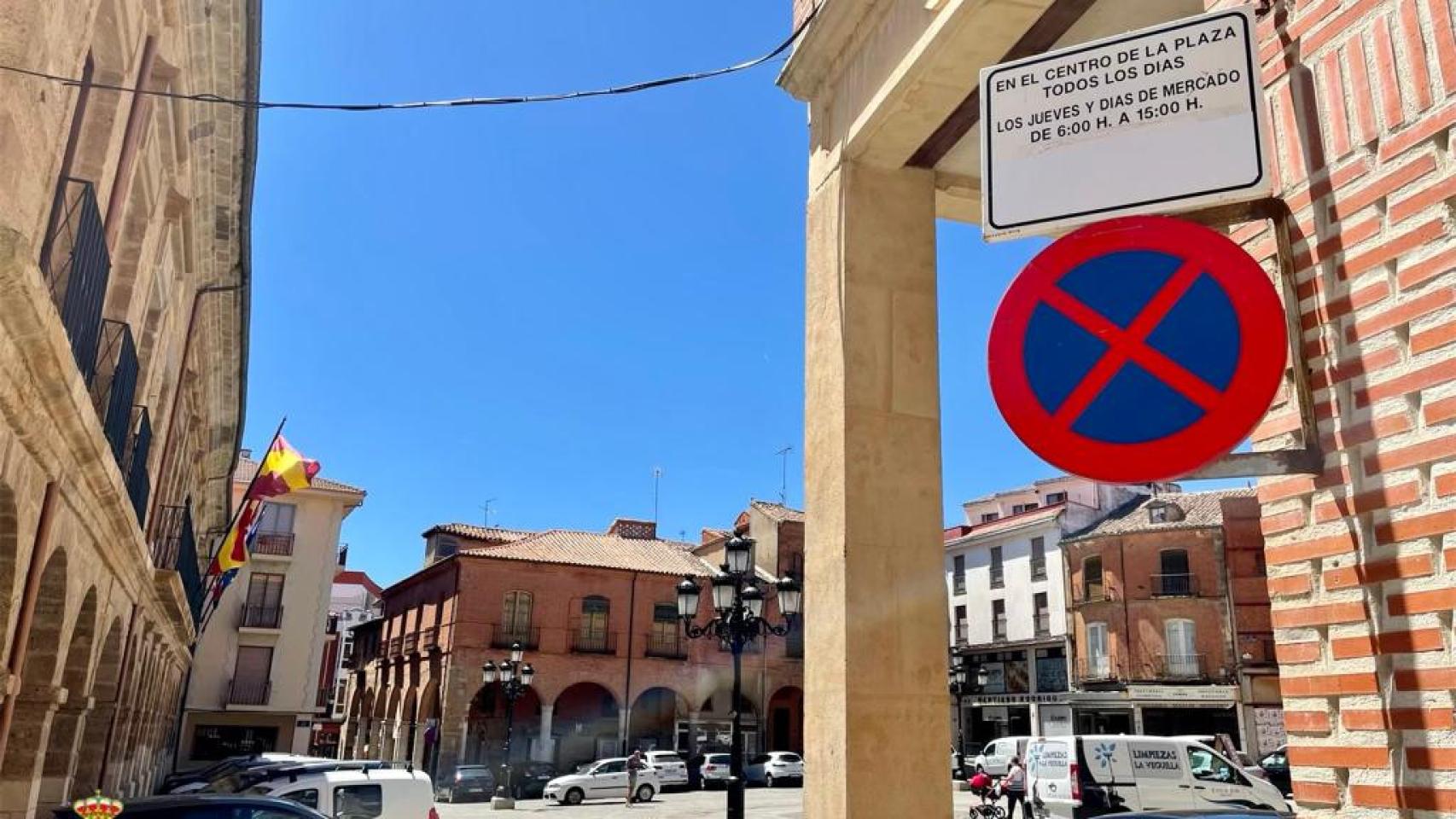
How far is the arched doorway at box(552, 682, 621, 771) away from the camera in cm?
3778

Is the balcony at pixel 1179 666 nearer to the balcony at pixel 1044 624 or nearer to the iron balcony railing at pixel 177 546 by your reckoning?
the balcony at pixel 1044 624

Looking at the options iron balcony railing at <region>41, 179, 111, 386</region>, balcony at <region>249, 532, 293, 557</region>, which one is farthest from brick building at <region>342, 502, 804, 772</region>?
iron balcony railing at <region>41, 179, 111, 386</region>

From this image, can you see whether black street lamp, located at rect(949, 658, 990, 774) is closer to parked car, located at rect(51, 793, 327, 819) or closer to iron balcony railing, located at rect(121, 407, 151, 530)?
iron balcony railing, located at rect(121, 407, 151, 530)

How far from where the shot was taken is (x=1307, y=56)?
96.3 inches

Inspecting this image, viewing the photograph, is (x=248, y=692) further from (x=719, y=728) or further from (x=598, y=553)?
(x=719, y=728)

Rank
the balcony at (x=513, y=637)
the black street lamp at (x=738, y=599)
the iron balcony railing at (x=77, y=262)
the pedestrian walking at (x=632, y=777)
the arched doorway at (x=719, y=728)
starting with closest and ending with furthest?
the iron balcony railing at (x=77, y=262) < the black street lamp at (x=738, y=599) < the pedestrian walking at (x=632, y=777) < the balcony at (x=513, y=637) < the arched doorway at (x=719, y=728)

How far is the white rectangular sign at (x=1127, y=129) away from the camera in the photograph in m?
2.26

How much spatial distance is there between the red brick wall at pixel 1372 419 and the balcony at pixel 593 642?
124 ft

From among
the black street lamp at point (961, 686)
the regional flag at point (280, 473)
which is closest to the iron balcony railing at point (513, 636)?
the black street lamp at point (961, 686)

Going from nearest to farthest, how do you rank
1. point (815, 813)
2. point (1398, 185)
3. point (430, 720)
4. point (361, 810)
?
point (1398, 185)
point (815, 813)
point (361, 810)
point (430, 720)

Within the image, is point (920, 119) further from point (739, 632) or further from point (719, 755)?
point (719, 755)

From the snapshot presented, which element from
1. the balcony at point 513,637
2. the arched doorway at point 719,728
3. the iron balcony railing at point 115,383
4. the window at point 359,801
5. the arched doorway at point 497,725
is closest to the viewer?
the iron balcony railing at point 115,383

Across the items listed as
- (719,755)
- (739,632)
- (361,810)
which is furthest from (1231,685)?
(361,810)

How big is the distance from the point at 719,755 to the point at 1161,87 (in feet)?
115
